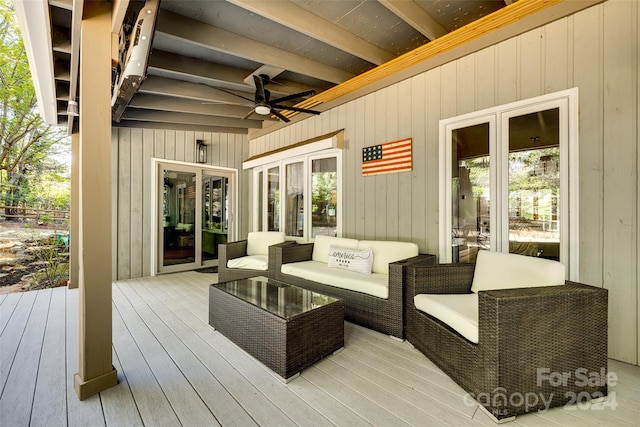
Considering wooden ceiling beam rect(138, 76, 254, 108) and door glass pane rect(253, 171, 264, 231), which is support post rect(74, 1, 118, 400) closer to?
wooden ceiling beam rect(138, 76, 254, 108)

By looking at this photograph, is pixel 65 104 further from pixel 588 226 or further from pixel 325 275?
pixel 588 226

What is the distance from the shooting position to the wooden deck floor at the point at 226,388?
155 centimetres

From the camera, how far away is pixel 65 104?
4.01 meters

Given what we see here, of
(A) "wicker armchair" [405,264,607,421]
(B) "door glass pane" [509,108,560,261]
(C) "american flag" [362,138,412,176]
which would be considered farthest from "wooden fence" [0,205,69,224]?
(B) "door glass pane" [509,108,560,261]

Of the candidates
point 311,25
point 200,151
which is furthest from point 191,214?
point 311,25

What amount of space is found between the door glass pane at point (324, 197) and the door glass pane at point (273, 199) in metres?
1.06

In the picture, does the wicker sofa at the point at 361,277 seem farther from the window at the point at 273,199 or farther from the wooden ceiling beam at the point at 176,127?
the wooden ceiling beam at the point at 176,127

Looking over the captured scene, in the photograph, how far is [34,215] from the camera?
534 cm

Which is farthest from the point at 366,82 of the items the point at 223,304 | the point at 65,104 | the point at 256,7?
the point at 65,104

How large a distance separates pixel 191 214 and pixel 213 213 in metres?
0.48

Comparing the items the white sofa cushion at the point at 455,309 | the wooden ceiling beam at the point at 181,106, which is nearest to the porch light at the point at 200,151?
the wooden ceiling beam at the point at 181,106

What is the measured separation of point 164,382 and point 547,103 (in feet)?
12.2

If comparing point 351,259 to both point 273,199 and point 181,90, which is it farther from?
point 181,90

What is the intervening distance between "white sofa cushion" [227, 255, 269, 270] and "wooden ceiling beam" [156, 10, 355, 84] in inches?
100
